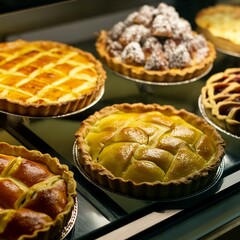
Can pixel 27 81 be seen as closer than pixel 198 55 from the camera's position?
Yes

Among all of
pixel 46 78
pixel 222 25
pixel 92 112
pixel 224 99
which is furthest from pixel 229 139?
pixel 222 25

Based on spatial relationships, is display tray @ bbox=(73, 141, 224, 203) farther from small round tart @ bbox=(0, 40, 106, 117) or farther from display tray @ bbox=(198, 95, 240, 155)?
small round tart @ bbox=(0, 40, 106, 117)

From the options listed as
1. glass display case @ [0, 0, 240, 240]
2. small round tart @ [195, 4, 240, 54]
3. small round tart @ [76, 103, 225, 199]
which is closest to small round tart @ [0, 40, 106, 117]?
glass display case @ [0, 0, 240, 240]

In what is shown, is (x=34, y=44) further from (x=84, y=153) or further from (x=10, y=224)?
(x=10, y=224)

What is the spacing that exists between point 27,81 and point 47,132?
34 cm

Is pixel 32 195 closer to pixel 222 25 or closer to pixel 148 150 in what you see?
pixel 148 150

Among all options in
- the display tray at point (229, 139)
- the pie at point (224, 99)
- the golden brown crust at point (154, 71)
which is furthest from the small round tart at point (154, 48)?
the display tray at point (229, 139)

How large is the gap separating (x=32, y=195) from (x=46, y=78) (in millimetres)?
1021

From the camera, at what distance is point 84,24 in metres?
3.20

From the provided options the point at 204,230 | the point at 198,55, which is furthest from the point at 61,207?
the point at 198,55

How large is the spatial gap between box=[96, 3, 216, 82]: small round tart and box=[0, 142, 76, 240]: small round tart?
105 centimetres

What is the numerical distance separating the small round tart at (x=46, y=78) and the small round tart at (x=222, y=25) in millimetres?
875

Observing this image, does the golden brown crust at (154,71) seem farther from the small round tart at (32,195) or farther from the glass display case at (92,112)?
the small round tart at (32,195)

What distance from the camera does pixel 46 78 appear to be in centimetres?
272
